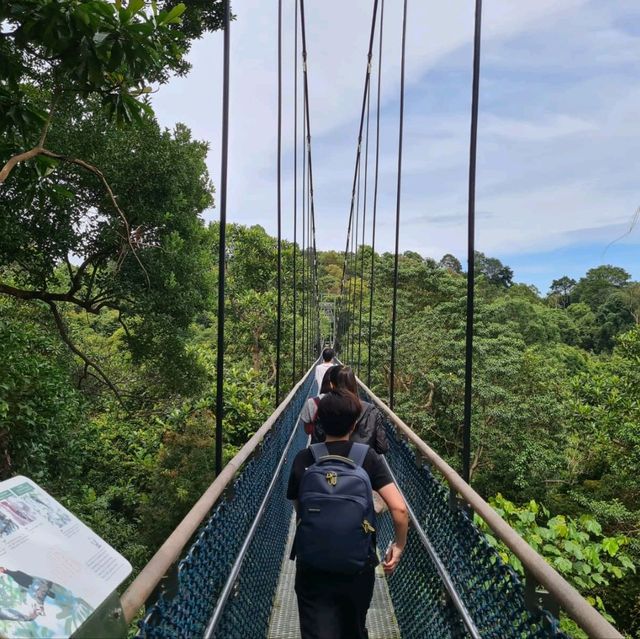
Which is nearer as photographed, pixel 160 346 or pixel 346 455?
pixel 346 455

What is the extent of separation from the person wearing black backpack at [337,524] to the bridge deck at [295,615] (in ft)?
2.05

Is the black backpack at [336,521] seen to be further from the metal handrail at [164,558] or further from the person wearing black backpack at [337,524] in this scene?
the metal handrail at [164,558]

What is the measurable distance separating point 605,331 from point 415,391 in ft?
60.4

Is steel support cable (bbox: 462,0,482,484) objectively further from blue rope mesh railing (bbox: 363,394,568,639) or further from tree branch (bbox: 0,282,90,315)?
tree branch (bbox: 0,282,90,315)

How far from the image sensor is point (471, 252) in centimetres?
173

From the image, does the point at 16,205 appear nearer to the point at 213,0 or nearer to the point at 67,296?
the point at 67,296

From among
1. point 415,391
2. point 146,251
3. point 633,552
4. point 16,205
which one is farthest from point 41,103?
point 415,391

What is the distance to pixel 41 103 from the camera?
165 inches

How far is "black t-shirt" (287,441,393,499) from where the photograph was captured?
1.16 meters

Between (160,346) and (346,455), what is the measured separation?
15.0 ft

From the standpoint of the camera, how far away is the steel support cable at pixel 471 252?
1.65m

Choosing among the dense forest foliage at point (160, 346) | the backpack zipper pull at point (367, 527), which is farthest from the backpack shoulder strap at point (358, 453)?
the dense forest foliage at point (160, 346)

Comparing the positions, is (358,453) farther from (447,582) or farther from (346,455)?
(447,582)

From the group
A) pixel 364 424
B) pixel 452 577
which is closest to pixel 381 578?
pixel 364 424
